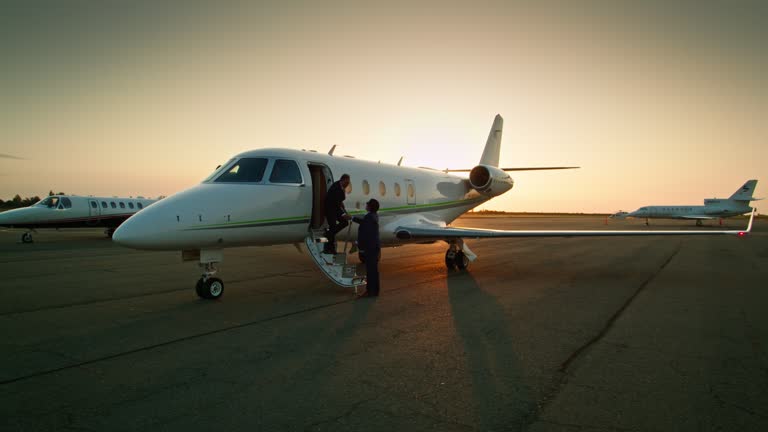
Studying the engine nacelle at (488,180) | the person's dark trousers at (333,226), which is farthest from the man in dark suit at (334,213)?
the engine nacelle at (488,180)

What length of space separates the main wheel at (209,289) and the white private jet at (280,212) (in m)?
0.02

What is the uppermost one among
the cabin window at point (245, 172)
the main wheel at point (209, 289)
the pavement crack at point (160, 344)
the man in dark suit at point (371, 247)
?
the cabin window at point (245, 172)

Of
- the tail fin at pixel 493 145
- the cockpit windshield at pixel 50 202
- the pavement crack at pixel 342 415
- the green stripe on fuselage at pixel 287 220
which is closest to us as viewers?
the pavement crack at pixel 342 415

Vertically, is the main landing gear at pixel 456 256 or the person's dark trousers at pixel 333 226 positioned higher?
the person's dark trousers at pixel 333 226

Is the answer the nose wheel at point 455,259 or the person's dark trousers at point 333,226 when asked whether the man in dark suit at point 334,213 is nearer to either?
the person's dark trousers at point 333,226

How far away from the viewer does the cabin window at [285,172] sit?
9.10 m

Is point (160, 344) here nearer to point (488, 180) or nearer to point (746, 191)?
point (488, 180)

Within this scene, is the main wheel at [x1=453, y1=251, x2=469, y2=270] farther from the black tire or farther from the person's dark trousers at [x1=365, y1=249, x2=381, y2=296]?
the black tire

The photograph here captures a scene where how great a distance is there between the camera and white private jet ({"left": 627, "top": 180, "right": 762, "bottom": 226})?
55028mm

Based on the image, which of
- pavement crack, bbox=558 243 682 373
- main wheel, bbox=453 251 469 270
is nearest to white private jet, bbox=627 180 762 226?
main wheel, bbox=453 251 469 270

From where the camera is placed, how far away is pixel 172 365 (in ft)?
15.2

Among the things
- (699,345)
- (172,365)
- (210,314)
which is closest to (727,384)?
(699,345)

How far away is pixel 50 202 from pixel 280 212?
2174 cm

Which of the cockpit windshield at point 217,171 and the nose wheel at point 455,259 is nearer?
the cockpit windshield at point 217,171
